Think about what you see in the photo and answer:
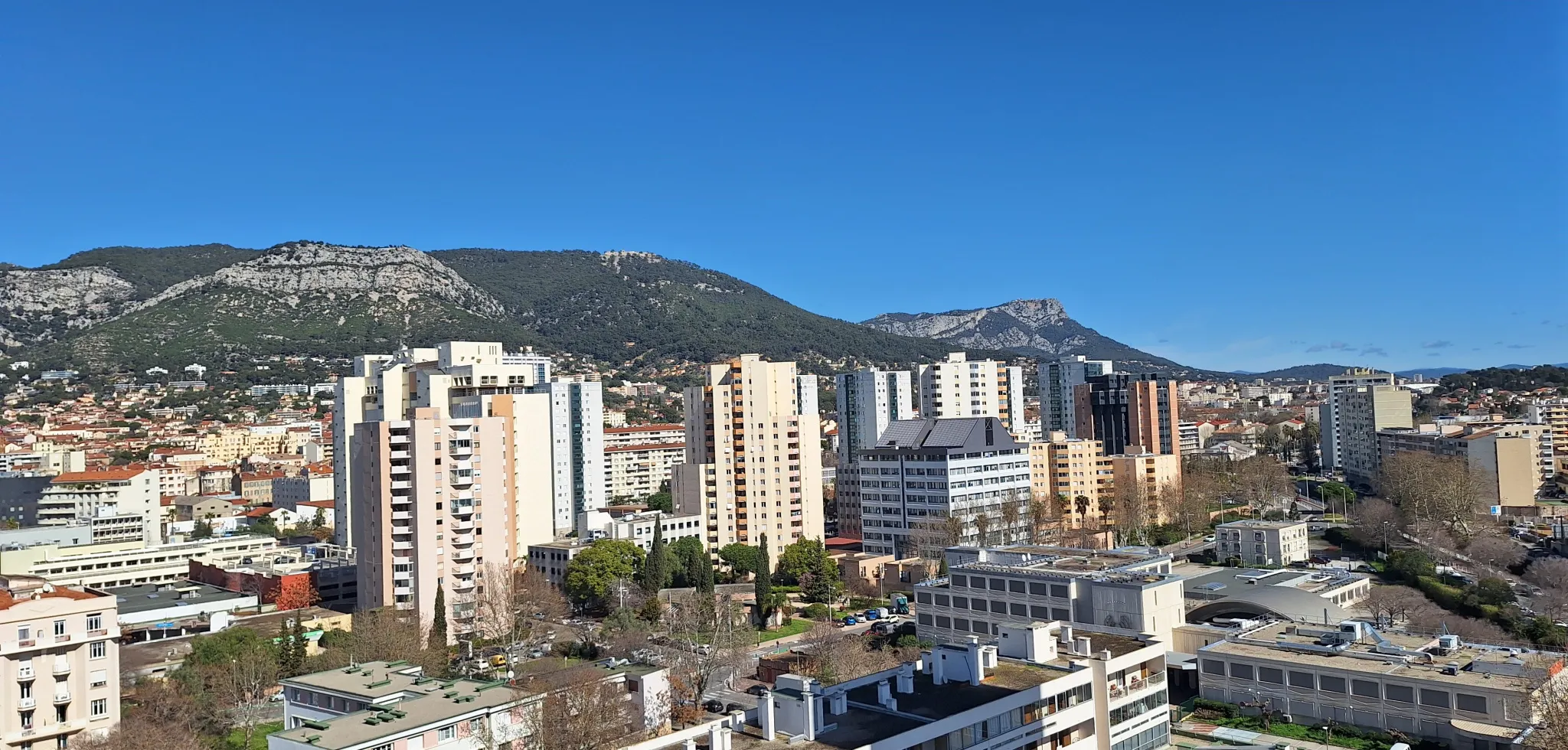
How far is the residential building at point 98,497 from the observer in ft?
207

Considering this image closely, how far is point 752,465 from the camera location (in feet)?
178

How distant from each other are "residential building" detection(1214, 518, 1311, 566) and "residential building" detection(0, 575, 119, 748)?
4417 centimetres

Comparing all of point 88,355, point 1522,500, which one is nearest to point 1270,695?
point 1522,500

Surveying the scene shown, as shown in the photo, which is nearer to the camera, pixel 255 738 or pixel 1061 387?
pixel 255 738

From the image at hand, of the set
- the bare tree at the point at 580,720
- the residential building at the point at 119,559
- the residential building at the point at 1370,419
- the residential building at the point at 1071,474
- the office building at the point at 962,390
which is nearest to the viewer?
the bare tree at the point at 580,720

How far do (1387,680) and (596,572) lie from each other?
97.0 feet

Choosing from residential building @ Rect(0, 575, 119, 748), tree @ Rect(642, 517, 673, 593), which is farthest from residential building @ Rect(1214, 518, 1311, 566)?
residential building @ Rect(0, 575, 119, 748)

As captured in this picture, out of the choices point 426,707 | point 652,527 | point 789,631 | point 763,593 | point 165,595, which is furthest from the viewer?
point 652,527

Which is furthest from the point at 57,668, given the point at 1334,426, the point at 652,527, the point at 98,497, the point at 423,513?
the point at 1334,426

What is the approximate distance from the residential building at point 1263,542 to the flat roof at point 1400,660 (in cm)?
2168

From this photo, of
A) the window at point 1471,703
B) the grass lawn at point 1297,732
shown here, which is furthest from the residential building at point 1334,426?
the window at point 1471,703

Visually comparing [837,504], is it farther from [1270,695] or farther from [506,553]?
[1270,695]

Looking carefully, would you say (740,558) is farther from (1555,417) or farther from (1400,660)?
(1555,417)

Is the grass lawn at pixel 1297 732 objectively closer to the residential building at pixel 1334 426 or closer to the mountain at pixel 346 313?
the residential building at pixel 1334 426
